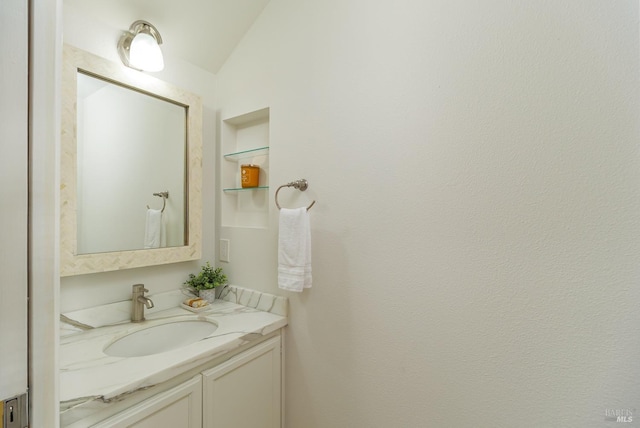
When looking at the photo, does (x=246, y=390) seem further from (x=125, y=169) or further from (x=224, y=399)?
(x=125, y=169)

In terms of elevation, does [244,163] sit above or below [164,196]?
above

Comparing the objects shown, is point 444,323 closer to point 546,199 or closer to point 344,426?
point 546,199

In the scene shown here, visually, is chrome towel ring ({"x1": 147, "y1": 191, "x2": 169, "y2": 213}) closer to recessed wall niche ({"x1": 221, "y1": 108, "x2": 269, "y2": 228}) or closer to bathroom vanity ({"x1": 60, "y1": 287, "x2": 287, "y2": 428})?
recessed wall niche ({"x1": 221, "y1": 108, "x2": 269, "y2": 228})

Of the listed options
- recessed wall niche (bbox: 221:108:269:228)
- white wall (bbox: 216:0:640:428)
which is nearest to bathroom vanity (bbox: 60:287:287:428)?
white wall (bbox: 216:0:640:428)

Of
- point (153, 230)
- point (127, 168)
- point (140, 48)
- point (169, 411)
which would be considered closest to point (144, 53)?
point (140, 48)

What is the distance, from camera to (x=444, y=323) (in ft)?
3.06

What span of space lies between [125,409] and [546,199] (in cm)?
135

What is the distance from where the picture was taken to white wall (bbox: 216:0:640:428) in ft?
2.37

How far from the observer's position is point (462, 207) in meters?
0.91

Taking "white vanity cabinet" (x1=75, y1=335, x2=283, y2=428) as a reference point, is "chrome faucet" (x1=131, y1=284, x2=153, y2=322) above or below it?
above

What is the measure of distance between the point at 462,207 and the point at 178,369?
1.06 metres

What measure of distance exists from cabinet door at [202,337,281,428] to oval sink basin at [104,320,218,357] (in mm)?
247

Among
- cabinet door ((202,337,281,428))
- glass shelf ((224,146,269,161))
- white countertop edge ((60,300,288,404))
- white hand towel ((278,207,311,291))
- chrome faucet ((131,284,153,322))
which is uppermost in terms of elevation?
glass shelf ((224,146,269,161))

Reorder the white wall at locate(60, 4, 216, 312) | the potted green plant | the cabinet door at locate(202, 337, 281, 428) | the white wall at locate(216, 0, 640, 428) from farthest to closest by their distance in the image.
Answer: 1. the potted green plant
2. the white wall at locate(60, 4, 216, 312)
3. the cabinet door at locate(202, 337, 281, 428)
4. the white wall at locate(216, 0, 640, 428)
